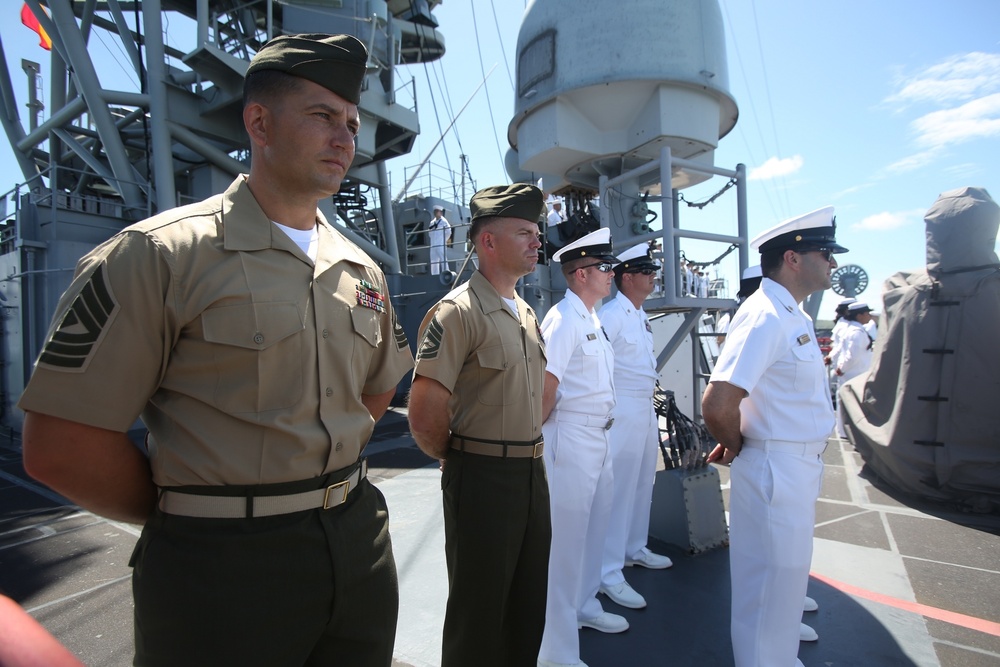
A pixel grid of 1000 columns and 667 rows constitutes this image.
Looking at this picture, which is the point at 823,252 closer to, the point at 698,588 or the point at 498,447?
the point at 498,447

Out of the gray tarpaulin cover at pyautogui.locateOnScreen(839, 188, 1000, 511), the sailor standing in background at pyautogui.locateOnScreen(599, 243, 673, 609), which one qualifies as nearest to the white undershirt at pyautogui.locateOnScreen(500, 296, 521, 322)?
the sailor standing in background at pyautogui.locateOnScreen(599, 243, 673, 609)

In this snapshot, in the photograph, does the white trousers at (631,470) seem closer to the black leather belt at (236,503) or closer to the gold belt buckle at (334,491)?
the gold belt buckle at (334,491)

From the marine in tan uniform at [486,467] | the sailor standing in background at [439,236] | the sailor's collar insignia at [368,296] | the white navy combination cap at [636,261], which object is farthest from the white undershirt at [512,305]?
the sailor standing in background at [439,236]

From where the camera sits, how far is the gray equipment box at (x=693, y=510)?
3777mm

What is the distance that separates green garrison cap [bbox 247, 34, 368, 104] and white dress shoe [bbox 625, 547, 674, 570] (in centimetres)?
329

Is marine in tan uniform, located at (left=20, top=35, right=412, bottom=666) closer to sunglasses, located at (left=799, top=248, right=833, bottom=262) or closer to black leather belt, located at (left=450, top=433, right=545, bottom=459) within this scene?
black leather belt, located at (left=450, top=433, right=545, bottom=459)

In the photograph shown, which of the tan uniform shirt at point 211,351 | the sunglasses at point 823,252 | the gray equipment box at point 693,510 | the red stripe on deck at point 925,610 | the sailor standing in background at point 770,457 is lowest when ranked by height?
the red stripe on deck at point 925,610

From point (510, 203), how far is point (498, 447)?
1035mm

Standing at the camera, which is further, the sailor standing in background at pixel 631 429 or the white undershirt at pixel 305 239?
the sailor standing in background at pixel 631 429

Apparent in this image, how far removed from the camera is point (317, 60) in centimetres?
130

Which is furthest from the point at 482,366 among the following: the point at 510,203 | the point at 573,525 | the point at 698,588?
the point at 698,588

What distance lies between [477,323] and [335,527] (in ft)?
3.58

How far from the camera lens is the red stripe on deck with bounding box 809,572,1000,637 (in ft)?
9.20

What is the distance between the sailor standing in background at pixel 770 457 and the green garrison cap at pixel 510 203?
1030 mm
